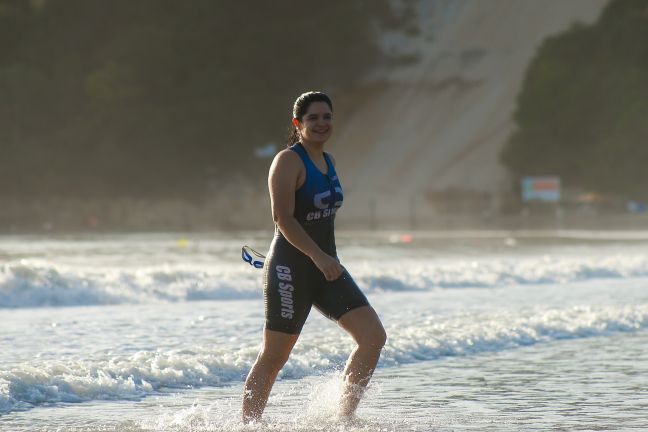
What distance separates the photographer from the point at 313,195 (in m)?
7.58

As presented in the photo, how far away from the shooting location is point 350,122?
128 meters

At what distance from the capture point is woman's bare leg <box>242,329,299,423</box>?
774 cm

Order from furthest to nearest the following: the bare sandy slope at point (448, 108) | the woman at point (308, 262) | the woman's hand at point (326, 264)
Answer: the bare sandy slope at point (448, 108), the woman at point (308, 262), the woman's hand at point (326, 264)

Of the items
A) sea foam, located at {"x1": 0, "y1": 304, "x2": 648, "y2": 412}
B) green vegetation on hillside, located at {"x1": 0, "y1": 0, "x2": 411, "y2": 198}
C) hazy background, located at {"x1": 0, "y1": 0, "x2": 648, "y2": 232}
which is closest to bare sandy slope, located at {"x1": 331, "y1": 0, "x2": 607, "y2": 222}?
hazy background, located at {"x1": 0, "y1": 0, "x2": 648, "y2": 232}

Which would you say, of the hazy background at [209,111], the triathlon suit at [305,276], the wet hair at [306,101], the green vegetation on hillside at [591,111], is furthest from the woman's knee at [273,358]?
the green vegetation on hillside at [591,111]

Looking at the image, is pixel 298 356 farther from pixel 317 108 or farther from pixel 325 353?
pixel 317 108

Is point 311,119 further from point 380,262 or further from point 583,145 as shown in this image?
point 583,145

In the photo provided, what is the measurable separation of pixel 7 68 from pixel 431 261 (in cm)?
6423

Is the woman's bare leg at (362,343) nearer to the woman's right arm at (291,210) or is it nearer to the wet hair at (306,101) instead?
the woman's right arm at (291,210)

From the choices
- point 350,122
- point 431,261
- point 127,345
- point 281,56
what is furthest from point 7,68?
point 127,345

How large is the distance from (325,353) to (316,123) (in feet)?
14.7

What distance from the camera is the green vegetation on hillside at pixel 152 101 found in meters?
85.2

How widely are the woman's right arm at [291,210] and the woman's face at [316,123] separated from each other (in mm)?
175

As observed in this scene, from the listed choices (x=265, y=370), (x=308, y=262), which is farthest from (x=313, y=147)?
(x=265, y=370)
